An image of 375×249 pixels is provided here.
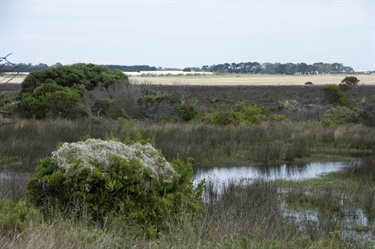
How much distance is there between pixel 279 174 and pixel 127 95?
47.3 ft

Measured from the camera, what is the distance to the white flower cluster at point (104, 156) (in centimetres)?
867

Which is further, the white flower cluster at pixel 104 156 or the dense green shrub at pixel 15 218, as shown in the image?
the white flower cluster at pixel 104 156

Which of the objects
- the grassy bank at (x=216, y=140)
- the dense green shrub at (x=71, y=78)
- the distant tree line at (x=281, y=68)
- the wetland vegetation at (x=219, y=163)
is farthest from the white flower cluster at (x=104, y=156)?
the distant tree line at (x=281, y=68)

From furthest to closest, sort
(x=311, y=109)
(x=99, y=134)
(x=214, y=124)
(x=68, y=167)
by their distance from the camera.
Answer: (x=311, y=109) < (x=214, y=124) < (x=99, y=134) < (x=68, y=167)

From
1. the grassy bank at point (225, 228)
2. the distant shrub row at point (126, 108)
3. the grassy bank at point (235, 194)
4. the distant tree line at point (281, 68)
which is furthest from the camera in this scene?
the distant tree line at point (281, 68)

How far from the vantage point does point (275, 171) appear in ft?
63.9

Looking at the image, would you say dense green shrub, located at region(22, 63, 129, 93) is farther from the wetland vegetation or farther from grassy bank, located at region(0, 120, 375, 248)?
grassy bank, located at region(0, 120, 375, 248)

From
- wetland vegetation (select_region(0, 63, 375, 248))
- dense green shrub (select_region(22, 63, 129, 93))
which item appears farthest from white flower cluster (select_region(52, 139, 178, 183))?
dense green shrub (select_region(22, 63, 129, 93))

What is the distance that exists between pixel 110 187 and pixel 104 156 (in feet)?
1.85

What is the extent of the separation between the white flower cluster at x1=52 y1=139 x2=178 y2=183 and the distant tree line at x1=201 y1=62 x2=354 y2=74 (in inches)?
5279

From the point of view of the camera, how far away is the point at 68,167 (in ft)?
28.1

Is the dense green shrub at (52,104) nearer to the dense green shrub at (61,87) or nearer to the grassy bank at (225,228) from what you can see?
the dense green shrub at (61,87)

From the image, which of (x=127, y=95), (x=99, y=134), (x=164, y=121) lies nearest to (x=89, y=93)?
(x=127, y=95)

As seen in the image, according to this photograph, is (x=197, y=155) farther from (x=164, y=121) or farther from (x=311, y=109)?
(x=311, y=109)
